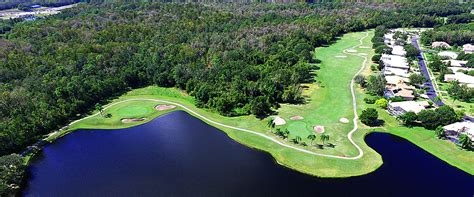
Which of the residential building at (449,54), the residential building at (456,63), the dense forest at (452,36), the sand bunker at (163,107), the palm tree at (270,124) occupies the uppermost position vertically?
the dense forest at (452,36)

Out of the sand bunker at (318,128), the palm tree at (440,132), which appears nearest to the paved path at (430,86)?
the palm tree at (440,132)

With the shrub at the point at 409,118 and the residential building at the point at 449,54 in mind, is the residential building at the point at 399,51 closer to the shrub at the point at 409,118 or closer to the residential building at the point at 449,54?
the residential building at the point at 449,54

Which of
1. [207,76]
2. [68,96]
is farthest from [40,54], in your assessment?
[207,76]

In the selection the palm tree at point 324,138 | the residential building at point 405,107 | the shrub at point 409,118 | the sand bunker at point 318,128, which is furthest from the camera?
the residential building at point 405,107

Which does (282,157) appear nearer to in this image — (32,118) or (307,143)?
(307,143)

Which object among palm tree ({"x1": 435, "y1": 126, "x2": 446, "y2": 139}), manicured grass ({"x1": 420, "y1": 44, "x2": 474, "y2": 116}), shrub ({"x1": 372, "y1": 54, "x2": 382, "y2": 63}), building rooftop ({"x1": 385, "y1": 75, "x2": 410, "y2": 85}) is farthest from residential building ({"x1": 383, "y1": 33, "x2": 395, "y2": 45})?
palm tree ({"x1": 435, "y1": 126, "x2": 446, "y2": 139})

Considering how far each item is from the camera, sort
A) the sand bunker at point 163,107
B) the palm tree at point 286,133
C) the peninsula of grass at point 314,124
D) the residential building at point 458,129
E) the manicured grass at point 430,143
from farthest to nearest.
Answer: the sand bunker at point 163,107 → the palm tree at point 286,133 → the residential building at point 458,129 → the peninsula of grass at point 314,124 → the manicured grass at point 430,143

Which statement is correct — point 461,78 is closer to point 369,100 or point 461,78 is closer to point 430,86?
point 430,86
